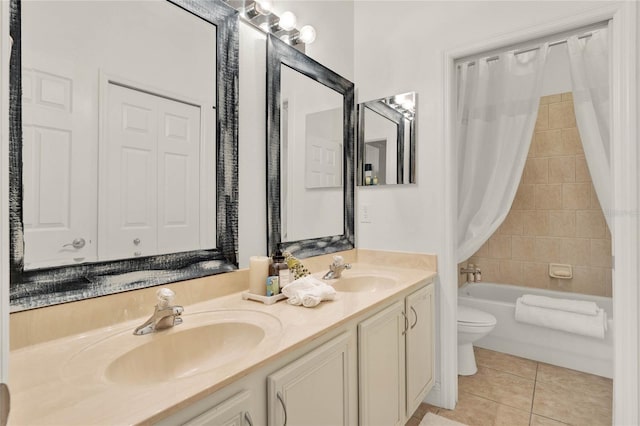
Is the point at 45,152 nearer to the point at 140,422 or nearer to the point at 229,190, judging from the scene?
the point at 229,190

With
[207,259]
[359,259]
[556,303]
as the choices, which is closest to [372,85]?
[359,259]

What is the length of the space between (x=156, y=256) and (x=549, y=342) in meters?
2.74

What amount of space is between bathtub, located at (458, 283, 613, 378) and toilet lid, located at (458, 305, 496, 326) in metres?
0.31

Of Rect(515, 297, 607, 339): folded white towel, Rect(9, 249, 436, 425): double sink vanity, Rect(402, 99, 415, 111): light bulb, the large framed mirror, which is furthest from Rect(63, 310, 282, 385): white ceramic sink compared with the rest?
Rect(515, 297, 607, 339): folded white towel

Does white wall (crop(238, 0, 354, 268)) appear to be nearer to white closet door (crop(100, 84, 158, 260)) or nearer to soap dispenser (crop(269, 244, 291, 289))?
soap dispenser (crop(269, 244, 291, 289))

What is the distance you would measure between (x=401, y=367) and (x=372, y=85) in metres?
1.72

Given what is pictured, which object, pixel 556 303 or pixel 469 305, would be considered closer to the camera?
pixel 556 303

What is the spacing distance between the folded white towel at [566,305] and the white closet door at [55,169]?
2857 millimetres

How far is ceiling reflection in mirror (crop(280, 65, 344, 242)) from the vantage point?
5.76 feet

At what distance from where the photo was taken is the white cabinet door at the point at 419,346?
1641mm

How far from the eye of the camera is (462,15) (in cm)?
193

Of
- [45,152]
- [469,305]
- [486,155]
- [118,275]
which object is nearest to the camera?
[45,152]

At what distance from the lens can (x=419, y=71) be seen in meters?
2.06

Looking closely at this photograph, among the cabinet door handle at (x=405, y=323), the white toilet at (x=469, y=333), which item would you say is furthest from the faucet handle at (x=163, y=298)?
the white toilet at (x=469, y=333)
